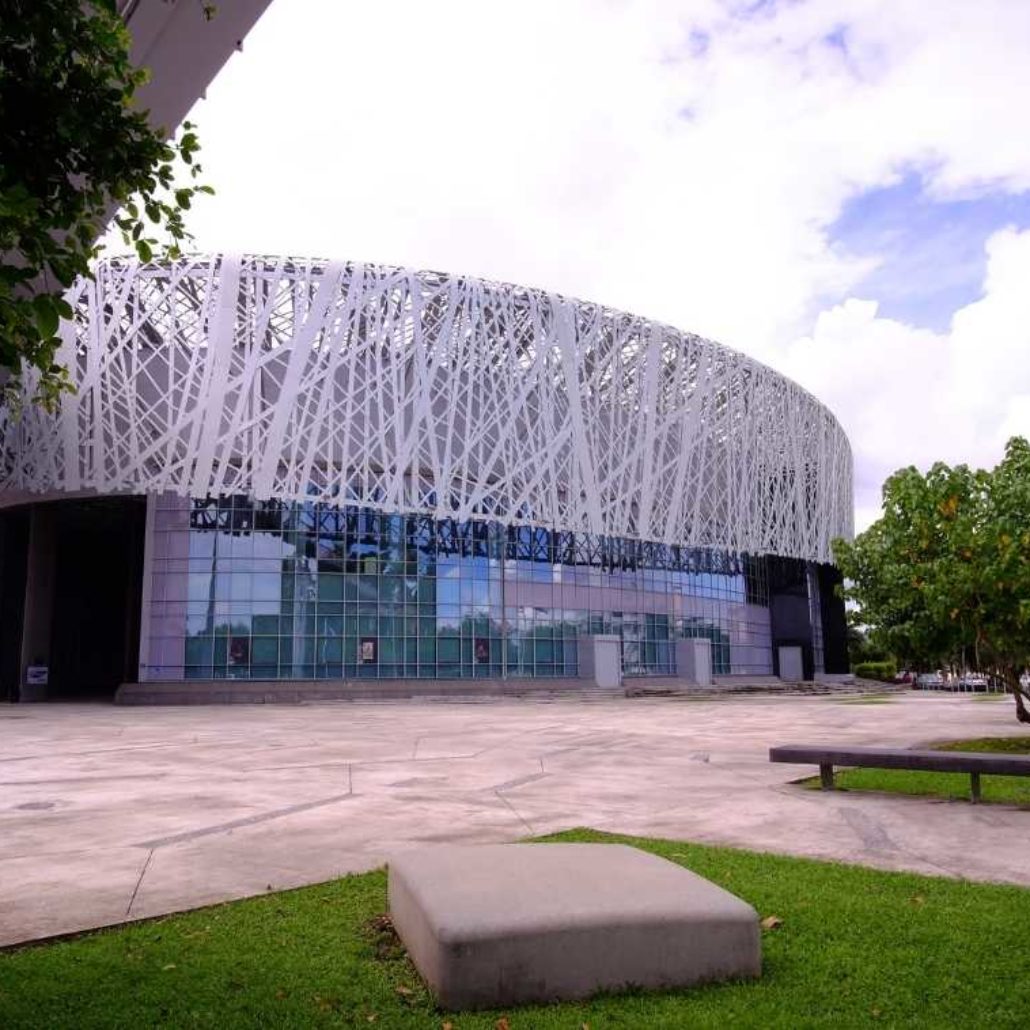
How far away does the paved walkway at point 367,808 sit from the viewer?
729 cm

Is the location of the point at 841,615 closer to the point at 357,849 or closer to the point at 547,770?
the point at 547,770

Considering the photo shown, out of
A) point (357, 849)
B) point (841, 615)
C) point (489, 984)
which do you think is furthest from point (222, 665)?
point (841, 615)

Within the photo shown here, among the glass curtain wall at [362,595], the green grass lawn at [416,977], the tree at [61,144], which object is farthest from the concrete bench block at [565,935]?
the glass curtain wall at [362,595]

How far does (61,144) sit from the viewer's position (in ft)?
12.5

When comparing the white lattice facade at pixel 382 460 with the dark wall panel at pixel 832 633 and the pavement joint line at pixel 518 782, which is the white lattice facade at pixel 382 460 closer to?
the dark wall panel at pixel 832 633

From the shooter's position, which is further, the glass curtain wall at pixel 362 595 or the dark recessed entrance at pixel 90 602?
the dark recessed entrance at pixel 90 602

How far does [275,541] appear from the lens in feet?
141

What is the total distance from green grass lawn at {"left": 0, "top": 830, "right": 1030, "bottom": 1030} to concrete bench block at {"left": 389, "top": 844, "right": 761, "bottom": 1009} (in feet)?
0.36

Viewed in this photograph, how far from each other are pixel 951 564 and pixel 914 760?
486 cm

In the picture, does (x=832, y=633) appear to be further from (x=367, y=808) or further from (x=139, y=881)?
(x=139, y=881)

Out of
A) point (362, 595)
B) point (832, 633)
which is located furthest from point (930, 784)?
→ point (832, 633)

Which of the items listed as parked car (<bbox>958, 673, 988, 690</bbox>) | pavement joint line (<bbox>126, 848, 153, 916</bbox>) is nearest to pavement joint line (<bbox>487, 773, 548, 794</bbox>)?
pavement joint line (<bbox>126, 848, 153, 916</bbox>)

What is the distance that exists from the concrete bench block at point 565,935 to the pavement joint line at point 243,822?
4.08 metres

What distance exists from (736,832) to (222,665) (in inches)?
1416
